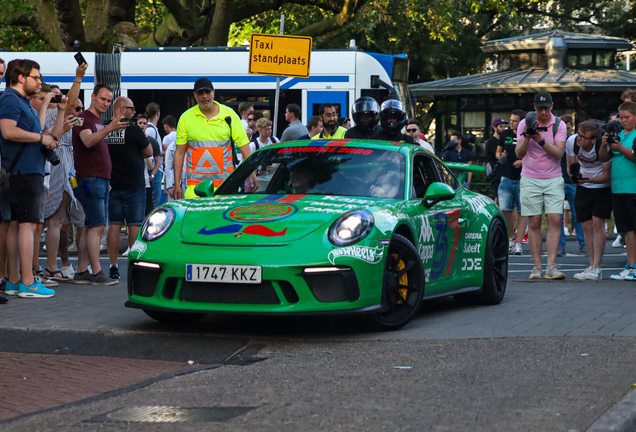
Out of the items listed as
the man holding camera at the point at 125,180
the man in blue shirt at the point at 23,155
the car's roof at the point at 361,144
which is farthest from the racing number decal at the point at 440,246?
the man holding camera at the point at 125,180

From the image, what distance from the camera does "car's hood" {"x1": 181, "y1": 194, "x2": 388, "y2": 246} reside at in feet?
21.7

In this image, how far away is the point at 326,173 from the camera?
7566 millimetres

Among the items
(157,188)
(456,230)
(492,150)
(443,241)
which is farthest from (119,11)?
(443,241)

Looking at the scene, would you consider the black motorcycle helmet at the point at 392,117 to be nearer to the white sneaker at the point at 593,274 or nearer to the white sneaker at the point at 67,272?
the white sneaker at the point at 593,274

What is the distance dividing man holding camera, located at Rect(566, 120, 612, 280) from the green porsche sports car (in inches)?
108

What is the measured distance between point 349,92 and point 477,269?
39.7 ft

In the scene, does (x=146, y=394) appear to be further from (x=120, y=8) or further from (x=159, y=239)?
(x=120, y=8)

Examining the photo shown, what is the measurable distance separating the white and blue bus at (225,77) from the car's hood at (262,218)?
12993 mm

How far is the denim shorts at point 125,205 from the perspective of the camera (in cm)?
1035

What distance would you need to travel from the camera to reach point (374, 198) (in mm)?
7305

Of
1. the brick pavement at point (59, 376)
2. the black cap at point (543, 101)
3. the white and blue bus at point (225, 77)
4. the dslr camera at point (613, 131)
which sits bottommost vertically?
the brick pavement at point (59, 376)

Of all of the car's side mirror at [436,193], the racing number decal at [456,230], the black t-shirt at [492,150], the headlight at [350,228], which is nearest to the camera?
the headlight at [350,228]

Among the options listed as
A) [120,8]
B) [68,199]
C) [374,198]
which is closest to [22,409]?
[374,198]

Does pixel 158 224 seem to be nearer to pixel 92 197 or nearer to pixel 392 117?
pixel 92 197
